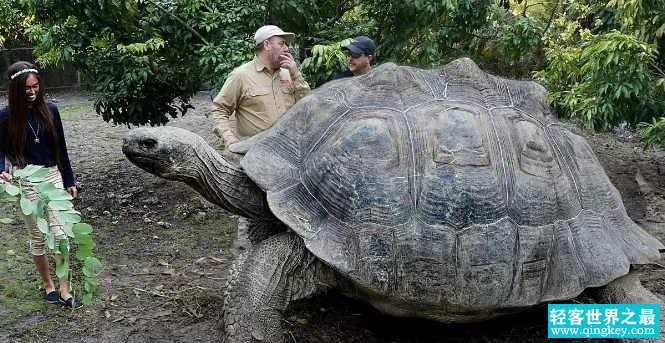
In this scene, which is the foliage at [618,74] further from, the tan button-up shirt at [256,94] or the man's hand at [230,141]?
the man's hand at [230,141]

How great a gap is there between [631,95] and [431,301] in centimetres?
341

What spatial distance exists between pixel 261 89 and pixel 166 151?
1.42 m

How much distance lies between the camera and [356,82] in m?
3.59

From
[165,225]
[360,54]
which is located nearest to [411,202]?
[360,54]

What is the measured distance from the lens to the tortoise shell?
314 centimetres

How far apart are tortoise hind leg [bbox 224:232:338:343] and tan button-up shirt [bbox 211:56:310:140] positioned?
1338mm

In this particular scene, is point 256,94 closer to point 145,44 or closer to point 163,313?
point 163,313

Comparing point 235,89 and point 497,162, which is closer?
point 497,162

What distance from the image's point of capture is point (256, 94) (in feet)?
14.5

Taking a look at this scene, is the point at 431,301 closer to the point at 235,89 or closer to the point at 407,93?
the point at 407,93

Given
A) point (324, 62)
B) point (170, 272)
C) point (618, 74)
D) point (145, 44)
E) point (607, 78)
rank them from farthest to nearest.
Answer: point (145, 44) < point (607, 78) < point (618, 74) < point (324, 62) < point (170, 272)

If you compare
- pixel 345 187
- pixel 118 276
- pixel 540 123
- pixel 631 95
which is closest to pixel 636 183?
pixel 631 95

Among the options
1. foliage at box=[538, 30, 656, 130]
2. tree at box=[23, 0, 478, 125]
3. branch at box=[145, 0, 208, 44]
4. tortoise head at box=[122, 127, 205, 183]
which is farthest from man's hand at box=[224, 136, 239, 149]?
foliage at box=[538, 30, 656, 130]

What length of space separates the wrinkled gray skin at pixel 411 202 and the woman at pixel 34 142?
1.11 meters
